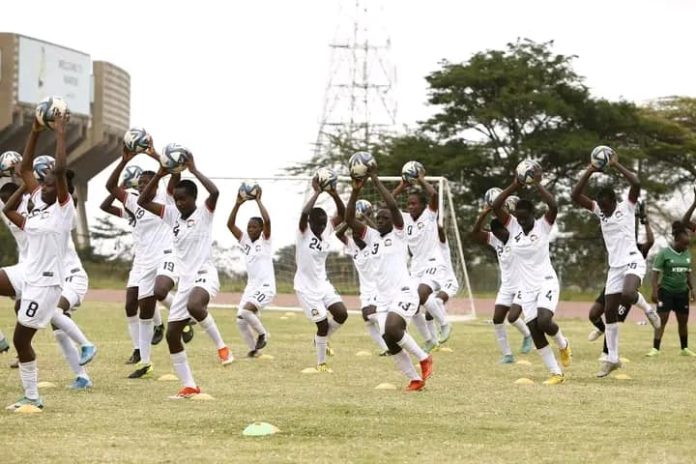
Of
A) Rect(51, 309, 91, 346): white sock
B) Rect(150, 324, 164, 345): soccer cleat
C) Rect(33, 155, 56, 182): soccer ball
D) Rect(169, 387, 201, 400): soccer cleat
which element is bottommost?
Rect(169, 387, 201, 400): soccer cleat

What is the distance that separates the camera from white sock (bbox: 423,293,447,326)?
67.8 ft

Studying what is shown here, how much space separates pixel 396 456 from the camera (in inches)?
392

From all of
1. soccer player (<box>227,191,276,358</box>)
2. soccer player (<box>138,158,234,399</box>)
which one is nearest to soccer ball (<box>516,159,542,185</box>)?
soccer player (<box>138,158,234,399</box>)

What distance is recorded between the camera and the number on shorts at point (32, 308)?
1225 cm

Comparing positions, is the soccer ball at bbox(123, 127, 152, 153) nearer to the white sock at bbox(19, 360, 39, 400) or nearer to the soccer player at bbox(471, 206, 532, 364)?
the white sock at bbox(19, 360, 39, 400)

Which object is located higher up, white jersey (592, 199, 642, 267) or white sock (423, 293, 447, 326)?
white jersey (592, 199, 642, 267)

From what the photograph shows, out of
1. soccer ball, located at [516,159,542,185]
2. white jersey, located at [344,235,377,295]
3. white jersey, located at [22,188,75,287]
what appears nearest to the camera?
white jersey, located at [22,188,75,287]

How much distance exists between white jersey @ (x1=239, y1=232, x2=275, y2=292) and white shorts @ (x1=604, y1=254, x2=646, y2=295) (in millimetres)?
5517

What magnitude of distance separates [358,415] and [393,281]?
2.37 meters

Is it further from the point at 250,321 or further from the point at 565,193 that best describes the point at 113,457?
the point at 565,193

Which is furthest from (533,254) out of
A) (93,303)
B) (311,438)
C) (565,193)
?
(565,193)

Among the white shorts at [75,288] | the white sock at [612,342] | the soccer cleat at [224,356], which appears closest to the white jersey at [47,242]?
the white shorts at [75,288]

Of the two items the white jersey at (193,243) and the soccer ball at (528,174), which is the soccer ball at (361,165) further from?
the soccer ball at (528,174)

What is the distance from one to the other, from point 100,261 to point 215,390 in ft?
121
